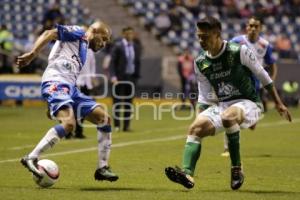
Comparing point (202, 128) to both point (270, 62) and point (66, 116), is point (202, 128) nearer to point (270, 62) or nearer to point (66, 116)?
point (66, 116)

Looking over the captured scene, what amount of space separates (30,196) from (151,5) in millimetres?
Result: 26674

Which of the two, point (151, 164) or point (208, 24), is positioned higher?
point (208, 24)

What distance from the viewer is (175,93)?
31.2m

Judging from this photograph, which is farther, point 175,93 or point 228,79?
point 175,93

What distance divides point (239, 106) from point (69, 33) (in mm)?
2173

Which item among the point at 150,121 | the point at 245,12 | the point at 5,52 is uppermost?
the point at 245,12

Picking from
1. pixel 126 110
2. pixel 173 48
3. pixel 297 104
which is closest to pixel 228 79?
pixel 126 110

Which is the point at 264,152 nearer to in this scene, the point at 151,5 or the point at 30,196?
the point at 30,196

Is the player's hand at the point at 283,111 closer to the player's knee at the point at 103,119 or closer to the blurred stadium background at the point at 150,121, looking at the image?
the blurred stadium background at the point at 150,121

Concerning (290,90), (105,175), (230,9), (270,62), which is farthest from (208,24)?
(230,9)

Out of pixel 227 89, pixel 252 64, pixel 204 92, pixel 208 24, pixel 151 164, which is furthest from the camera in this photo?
pixel 151 164

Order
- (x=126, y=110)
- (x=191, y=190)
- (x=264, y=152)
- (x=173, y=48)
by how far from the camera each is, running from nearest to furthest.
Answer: (x=191, y=190) < (x=264, y=152) < (x=126, y=110) < (x=173, y=48)

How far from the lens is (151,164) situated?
13359 millimetres

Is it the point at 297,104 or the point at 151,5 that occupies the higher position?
the point at 151,5
